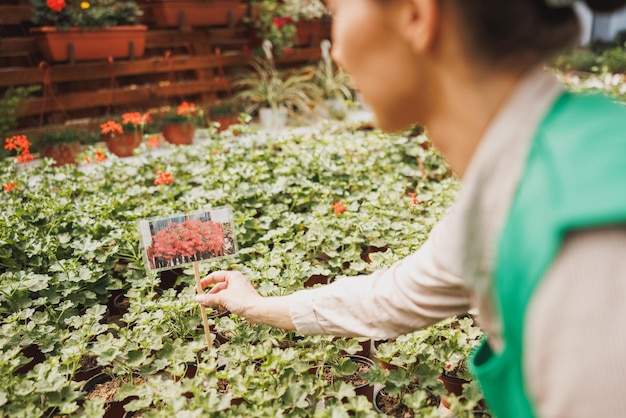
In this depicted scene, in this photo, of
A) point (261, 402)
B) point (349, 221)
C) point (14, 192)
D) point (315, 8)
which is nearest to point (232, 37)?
point (315, 8)

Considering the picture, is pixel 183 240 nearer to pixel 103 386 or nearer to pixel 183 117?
pixel 103 386

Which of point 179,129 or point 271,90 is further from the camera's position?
point 271,90

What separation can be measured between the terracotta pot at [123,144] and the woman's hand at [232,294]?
9.86ft

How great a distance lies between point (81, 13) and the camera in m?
4.73

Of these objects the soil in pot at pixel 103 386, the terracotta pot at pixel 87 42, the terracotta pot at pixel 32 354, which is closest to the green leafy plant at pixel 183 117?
the terracotta pot at pixel 87 42

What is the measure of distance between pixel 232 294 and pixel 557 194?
100 centimetres

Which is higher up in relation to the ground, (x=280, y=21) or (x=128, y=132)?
(x=280, y=21)

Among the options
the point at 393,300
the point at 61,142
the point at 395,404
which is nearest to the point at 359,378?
the point at 395,404

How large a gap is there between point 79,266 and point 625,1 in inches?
78.7

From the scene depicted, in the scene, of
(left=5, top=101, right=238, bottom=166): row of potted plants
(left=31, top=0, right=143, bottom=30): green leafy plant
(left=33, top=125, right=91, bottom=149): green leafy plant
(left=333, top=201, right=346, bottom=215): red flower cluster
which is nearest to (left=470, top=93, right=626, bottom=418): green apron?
(left=333, top=201, right=346, bottom=215): red flower cluster

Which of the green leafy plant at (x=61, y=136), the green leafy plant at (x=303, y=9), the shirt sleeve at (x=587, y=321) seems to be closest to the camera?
the shirt sleeve at (x=587, y=321)

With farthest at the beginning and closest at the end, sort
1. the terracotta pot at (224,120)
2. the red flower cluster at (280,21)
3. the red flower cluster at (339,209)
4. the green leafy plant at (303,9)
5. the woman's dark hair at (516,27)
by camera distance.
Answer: the green leafy plant at (303,9) < the red flower cluster at (280,21) < the terracotta pot at (224,120) < the red flower cluster at (339,209) < the woman's dark hair at (516,27)

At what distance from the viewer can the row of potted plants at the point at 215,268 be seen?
1.48 meters

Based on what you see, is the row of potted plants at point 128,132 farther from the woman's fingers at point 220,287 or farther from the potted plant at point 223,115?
the woman's fingers at point 220,287
